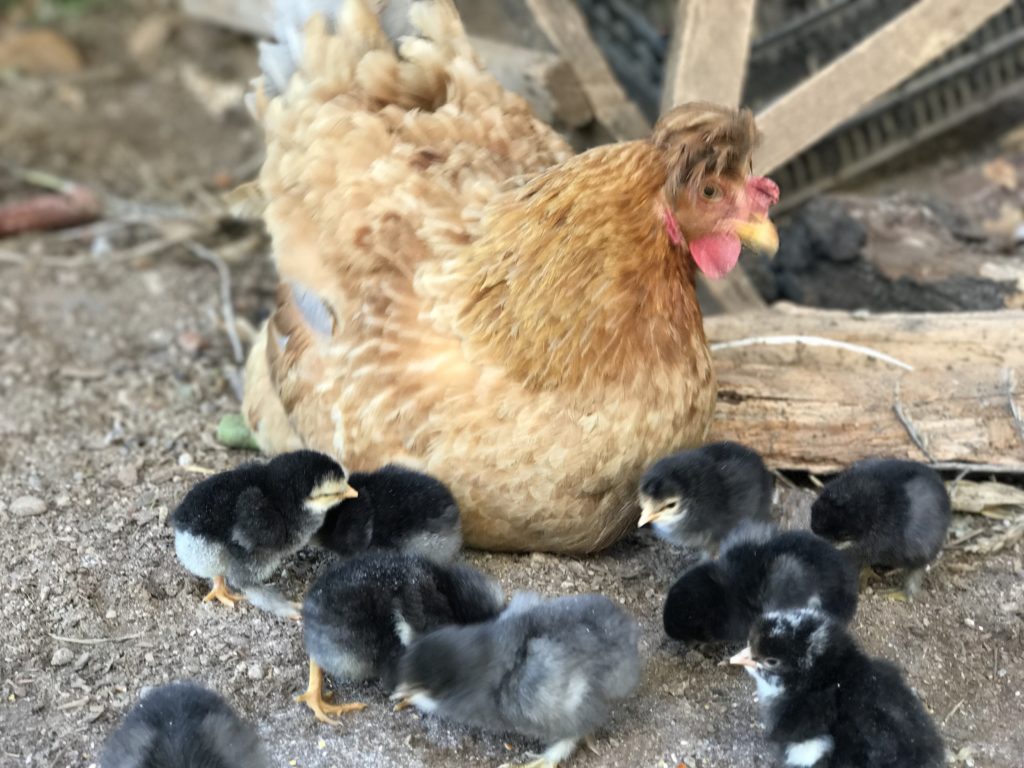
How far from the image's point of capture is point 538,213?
2475 mm

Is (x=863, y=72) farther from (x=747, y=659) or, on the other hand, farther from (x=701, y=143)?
(x=747, y=659)

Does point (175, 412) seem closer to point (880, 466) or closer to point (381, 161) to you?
point (381, 161)

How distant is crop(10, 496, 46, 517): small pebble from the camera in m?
2.84

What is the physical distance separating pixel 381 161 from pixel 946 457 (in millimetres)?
1640

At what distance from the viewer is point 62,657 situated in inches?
93.4

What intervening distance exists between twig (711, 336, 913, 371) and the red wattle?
79 centimetres

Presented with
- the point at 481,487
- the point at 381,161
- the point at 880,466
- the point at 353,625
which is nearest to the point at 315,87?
the point at 381,161

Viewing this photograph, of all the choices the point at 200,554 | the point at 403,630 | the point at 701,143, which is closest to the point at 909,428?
A: the point at 701,143

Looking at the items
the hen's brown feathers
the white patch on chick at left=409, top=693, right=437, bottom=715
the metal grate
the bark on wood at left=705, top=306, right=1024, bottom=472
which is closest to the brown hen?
the hen's brown feathers

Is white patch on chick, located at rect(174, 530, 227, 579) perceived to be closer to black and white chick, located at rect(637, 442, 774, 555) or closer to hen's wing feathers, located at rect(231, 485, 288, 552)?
hen's wing feathers, located at rect(231, 485, 288, 552)

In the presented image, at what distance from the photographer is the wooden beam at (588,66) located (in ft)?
12.0

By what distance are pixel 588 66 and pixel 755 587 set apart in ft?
6.55

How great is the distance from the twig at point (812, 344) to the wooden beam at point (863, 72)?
563mm

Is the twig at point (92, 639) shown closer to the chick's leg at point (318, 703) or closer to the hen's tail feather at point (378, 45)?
the chick's leg at point (318, 703)
